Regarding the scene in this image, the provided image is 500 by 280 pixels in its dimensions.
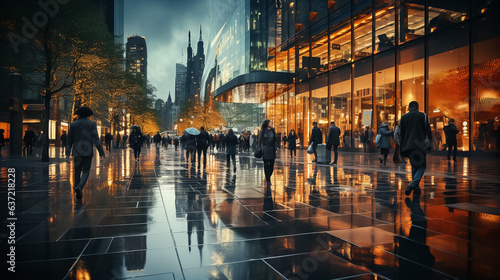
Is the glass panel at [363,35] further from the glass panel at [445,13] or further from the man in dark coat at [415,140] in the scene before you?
the man in dark coat at [415,140]

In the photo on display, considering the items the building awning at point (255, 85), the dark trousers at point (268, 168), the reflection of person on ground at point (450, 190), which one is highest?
the building awning at point (255, 85)

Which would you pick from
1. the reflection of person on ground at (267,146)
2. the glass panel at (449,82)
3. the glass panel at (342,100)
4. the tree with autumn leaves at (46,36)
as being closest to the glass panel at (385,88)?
the glass panel at (449,82)

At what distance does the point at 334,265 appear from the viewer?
2807 mm

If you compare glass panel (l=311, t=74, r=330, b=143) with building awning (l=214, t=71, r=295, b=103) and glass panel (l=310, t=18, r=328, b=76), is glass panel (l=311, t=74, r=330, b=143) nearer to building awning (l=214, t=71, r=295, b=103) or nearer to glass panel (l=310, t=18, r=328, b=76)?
glass panel (l=310, t=18, r=328, b=76)

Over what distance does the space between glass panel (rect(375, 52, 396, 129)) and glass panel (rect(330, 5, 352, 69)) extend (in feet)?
10.8

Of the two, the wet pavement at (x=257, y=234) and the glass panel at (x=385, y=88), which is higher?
the glass panel at (x=385, y=88)

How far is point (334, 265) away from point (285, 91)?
31.3 meters

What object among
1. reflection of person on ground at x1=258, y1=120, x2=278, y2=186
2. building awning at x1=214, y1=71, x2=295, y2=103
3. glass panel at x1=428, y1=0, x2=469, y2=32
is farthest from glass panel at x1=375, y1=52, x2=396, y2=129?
reflection of person on ground at x1=258, y1=120, x2=278, y2=186

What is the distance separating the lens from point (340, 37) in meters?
25.2

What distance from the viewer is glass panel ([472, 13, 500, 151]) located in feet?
50.3

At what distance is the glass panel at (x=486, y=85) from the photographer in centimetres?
1532

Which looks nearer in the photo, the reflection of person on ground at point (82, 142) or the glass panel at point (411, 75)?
the reflection of person on ground at point (82, 142)

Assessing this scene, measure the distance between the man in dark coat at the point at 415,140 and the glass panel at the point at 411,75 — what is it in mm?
14105

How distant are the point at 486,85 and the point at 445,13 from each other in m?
4.87
